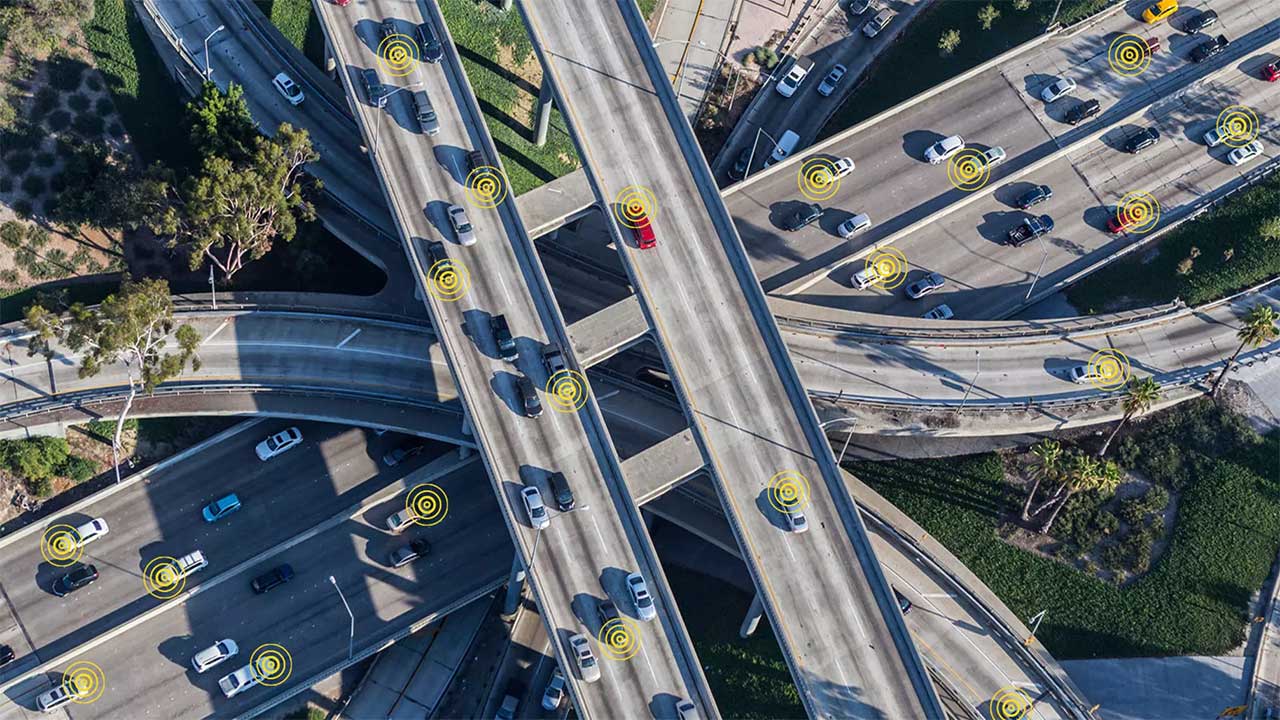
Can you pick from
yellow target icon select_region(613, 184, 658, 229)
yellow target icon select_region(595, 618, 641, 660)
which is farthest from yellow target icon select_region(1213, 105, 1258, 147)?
yellow target icon select_region(595, 618, 641, 660)

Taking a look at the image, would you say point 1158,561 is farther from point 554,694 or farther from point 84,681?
point 84,681

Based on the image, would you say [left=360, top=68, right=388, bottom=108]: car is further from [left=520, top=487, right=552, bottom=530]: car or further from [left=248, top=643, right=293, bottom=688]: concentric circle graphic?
[left=248, top=643, right=293, bottom=688]: concentric circle graphic

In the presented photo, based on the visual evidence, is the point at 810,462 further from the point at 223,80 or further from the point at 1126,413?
the point at 223,80

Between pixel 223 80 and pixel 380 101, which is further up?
pixel 223 80

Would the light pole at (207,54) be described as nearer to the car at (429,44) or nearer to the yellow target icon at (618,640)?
the car at (429,44)

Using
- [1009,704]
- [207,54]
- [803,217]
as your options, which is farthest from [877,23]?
[1009,704]

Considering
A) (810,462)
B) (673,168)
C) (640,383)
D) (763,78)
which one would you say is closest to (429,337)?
(640,383)
